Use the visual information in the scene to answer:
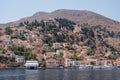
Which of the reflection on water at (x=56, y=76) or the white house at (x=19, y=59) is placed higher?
the white house at (x=19, y=59)

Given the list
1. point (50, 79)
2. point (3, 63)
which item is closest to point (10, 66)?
point (3, 63)

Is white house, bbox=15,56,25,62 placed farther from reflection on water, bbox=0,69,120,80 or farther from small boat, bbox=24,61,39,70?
reflection on water, bbox=0,69,120,80

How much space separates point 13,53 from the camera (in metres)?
198

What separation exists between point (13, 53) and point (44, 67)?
646 inches

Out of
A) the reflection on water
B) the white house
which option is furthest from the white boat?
the reflection on water

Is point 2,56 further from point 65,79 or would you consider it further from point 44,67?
point 65,79

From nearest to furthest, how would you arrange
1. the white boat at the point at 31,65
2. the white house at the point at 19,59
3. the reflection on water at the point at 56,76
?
the reflection on water at the point at 56,76
the white boat at the point at 31,65
the white house at the point at 19,59

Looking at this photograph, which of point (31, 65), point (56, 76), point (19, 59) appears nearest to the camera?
point (56, 76)

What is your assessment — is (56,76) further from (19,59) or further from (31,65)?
(19,59)

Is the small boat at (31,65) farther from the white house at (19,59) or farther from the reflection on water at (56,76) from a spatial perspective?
the reflection on water at (56,76)

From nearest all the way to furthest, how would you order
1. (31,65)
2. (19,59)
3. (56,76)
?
(56,76) → (31,65) → (19,59)

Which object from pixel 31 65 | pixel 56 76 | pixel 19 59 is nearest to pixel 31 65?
pixel 31 65

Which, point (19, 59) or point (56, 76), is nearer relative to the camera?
point (56, 76)

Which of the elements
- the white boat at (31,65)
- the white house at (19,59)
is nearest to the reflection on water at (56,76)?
the white boat at (31,65)
